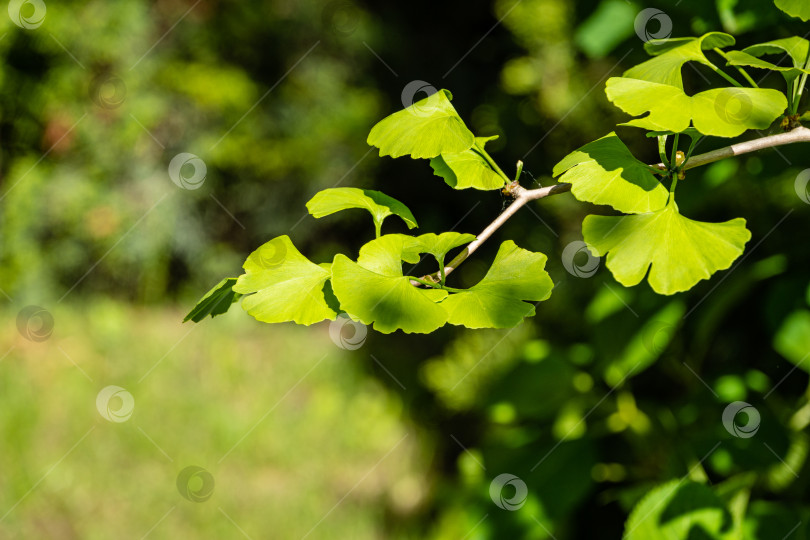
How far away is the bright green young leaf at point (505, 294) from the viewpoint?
0.41 m

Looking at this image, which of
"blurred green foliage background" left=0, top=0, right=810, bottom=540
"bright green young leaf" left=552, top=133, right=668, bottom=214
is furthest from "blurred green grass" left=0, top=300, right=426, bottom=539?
"bright green young leaf" left=552, top=133, right=668, bottom=214

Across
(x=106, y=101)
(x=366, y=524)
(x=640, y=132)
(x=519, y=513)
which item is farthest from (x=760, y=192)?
(x=106, y=101)

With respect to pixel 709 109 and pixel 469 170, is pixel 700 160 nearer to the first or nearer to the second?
pixel 709 109

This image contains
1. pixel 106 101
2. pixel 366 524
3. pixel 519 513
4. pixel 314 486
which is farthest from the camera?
pixel 106 101

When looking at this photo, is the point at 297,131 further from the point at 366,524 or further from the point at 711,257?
the point at 711,257

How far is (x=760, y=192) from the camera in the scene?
1044 millimetres

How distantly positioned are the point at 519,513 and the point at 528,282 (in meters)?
0.61

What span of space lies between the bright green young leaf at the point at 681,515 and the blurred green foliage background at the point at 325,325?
0.11m

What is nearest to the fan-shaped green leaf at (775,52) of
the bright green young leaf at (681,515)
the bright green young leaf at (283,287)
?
the bright green young leaf at (283,287)

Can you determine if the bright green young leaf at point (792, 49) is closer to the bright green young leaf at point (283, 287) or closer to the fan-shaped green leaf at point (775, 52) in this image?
the fan-shaped green leaf at point (775, 52)

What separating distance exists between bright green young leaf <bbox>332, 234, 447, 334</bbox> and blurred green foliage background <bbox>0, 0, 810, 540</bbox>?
51 cm

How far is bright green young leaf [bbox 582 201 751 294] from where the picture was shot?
417 millimetres

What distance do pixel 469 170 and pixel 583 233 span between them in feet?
0.31

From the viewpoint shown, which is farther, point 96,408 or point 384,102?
point 384,102
